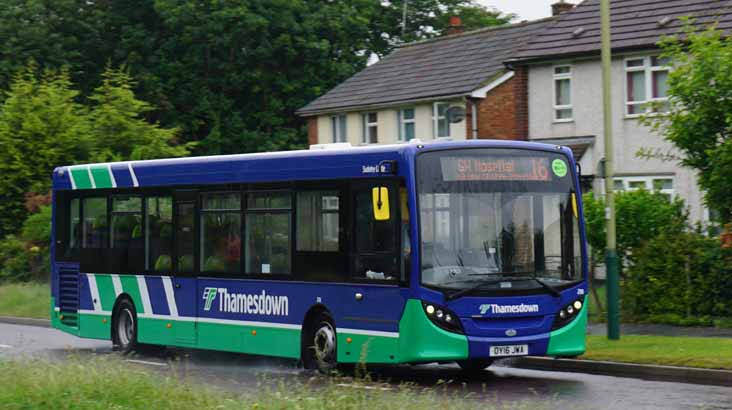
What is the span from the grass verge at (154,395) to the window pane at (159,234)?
19.6 feet

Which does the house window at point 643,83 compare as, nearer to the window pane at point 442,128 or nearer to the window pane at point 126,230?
the window pane at point 442,128

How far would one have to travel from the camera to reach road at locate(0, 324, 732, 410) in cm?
1323

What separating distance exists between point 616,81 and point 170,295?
20453 millimetres

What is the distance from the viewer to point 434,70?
4681 centimetres

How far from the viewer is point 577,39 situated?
126 feet

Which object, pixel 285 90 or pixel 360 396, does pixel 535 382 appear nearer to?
pixel 360 396

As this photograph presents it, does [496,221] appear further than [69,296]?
No

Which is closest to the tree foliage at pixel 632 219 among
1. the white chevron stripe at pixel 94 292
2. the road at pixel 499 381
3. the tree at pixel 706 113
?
the tree at pixel 706 113

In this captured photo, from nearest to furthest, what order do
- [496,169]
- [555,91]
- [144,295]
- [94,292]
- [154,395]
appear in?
[154,395]
[496,169]
[144,295]
[94,292]
[555,91]

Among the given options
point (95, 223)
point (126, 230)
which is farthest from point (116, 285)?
point (95, 223)

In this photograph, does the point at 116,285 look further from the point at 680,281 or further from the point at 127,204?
the point at 680,281

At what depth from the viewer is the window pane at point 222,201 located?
1808 centimetres

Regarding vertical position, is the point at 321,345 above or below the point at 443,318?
below

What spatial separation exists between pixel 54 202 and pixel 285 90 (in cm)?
3390
